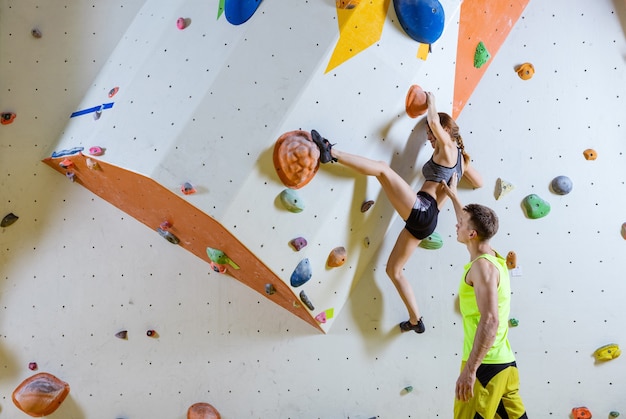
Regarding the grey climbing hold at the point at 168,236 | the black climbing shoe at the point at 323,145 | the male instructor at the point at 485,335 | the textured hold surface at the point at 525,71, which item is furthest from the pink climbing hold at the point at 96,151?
the textured hold surface at the point at 525,71

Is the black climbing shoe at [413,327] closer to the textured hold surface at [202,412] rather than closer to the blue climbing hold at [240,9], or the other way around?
the textured hold surface at [202,412]

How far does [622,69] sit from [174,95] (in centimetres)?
217

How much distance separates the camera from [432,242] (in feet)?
9.20

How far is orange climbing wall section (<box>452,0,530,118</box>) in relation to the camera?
8.34ft

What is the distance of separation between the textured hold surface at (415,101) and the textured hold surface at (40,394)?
211cm

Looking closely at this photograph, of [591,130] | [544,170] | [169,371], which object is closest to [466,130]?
[544,170]

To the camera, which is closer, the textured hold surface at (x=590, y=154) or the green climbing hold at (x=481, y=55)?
the green climbing hold at (x=481, y=55)

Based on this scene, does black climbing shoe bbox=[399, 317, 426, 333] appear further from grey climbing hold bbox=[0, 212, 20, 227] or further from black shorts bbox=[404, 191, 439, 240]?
grey climbing hold bbox=[0, 212, 20, 227]

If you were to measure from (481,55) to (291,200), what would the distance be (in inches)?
46.3

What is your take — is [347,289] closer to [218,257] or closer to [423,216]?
[423,216]

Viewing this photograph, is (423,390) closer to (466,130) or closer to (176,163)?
(466,130)

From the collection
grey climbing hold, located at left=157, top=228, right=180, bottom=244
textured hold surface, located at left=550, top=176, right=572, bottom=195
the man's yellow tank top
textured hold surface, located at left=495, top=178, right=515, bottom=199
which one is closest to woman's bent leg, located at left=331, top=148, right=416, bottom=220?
the man's yellow tank top

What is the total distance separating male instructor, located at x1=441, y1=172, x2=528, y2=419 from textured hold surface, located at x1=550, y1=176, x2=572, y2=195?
0.79 m

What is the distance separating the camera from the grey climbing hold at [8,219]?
2770 mm
